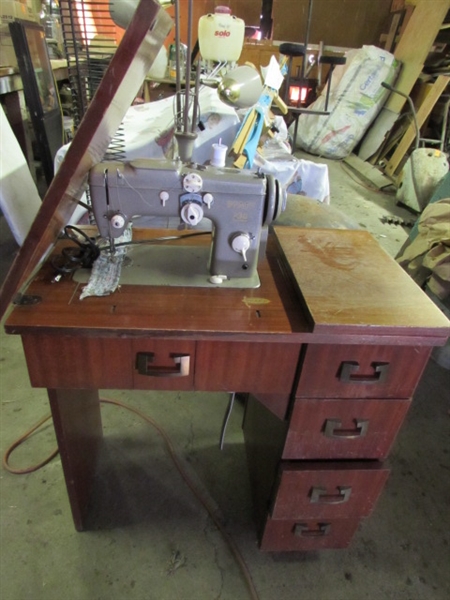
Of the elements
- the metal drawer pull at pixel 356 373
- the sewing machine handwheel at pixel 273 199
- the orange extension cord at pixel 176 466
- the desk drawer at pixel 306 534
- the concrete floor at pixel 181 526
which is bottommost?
the concrete floor at pixel 181 526

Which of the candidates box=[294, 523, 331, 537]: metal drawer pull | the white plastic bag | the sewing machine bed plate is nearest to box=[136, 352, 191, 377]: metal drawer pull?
the sewing machine bed plate

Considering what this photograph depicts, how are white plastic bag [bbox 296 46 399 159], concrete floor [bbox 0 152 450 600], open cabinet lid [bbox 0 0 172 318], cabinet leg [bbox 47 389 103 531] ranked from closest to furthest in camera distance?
open cabinet lid [bbox 0 0 172 318] < cabinet leg [bbox 47 389 103 531] < concrete floor [bbox 0 152 450 600] < white plastic bag [bbox 296 46 399 159]

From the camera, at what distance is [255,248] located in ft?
2.59

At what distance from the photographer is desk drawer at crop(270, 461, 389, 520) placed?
885 mm

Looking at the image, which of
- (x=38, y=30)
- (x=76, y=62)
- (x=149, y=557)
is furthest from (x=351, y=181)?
(x=149, y=557)

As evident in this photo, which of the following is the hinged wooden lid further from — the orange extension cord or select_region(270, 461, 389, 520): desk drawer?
the orange extension cord

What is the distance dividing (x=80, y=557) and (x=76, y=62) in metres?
1.31

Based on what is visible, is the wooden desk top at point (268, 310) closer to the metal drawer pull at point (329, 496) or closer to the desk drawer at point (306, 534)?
the metal drawer pull at point (329, 496)

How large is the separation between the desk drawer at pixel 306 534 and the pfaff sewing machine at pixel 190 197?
0.70 meters

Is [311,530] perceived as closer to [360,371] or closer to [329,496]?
[329,496]

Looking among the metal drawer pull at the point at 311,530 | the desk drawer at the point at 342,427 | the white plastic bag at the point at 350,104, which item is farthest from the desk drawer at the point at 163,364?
the white plastic bag at the point at 350,104

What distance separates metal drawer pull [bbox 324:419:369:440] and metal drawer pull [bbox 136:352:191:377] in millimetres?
332

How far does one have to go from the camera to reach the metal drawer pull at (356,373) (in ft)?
2.48

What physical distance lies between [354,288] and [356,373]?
169 mm
